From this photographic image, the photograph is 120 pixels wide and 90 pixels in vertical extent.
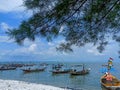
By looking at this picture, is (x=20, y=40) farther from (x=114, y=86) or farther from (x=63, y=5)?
(x=114, y=86)

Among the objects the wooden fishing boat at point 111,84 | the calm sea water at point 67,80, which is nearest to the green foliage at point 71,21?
the wooden fishing boat at point 111,84

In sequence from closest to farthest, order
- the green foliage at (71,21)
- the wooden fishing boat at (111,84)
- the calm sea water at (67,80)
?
the green foliage at (71,21), the wooden fishing boat at (111,84), the calm sea water at (67,80)

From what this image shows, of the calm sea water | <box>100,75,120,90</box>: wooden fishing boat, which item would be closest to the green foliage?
<box>100,75,120,90</box>: wooden fishing boat

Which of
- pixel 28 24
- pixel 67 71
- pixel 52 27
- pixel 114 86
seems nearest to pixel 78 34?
pixel 52 27

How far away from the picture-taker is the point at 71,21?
502 centimetres

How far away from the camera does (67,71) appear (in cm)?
5856

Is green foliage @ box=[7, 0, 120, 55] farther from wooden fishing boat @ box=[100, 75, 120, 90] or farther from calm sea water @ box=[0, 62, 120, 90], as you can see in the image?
calm sea water @ box=[0, 62, 120, 90]

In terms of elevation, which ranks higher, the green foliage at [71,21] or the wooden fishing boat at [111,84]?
the green foliage at [71,21]

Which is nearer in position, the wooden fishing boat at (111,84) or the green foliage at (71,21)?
the green foliage at (71,21)

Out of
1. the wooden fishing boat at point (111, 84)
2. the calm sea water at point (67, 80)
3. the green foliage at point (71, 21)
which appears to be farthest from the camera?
the calm sea water at point (67, 80)

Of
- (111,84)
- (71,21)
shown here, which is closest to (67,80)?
(111,84)

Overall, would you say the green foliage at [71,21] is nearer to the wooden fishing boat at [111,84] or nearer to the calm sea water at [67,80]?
the wooden fishing boat at [111,84]

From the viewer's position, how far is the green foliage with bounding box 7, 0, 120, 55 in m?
4.73

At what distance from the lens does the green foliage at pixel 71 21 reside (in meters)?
4.73
